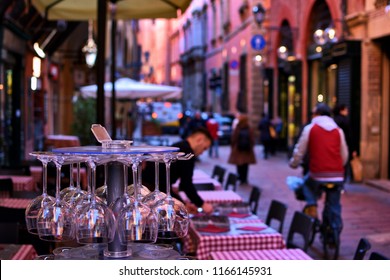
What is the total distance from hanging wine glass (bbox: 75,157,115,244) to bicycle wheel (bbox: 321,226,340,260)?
17.0 ft

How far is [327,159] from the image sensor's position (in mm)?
8000

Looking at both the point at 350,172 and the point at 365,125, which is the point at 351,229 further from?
the point at 365,125

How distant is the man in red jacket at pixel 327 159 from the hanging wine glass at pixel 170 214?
16.5 feet

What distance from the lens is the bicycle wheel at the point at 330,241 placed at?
7.88 meters

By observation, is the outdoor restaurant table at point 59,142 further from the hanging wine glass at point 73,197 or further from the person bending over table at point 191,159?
the hanging wine glass at point 73,197

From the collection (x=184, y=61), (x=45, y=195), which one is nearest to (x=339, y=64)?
(x=45, y=195)

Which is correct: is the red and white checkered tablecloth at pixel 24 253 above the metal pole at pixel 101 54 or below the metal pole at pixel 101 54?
below

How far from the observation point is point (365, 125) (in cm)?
1506

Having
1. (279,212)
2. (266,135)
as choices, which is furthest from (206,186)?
(266,135)

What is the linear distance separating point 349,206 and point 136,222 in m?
9.15

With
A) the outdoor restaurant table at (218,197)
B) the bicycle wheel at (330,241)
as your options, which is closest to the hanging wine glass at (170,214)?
the outdoor restaurant table at (218,197)

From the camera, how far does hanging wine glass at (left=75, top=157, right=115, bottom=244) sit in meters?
2.97

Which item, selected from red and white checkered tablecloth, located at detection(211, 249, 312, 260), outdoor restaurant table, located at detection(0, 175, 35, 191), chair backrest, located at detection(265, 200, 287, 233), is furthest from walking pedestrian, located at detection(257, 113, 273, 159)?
red and white checkered tablecloth, located at detection(211, 249, 312, 260)

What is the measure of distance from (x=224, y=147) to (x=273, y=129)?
7.03m
